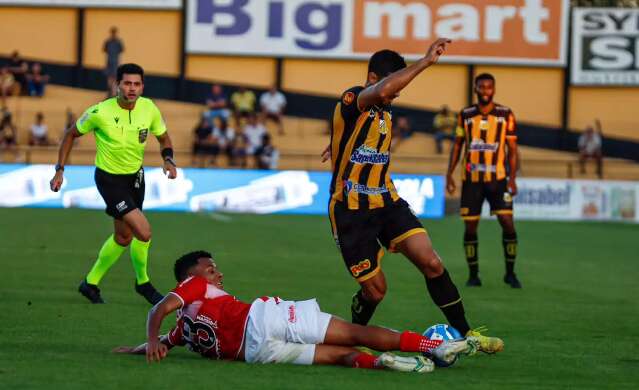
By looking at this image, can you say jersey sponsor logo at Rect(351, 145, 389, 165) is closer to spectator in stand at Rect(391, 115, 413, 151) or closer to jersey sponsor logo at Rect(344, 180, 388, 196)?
jersey sponsor logo at Rect(344, 180, 388, 196)

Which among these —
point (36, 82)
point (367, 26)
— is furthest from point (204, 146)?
point (367, 26)

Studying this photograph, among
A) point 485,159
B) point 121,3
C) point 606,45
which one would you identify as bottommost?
point 485,159

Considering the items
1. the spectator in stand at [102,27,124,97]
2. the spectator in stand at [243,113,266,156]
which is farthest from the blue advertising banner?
the spectator in stand at [102,27,124,97]

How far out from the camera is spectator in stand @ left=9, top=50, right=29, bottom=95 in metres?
35.9

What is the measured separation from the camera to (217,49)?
38.1 m

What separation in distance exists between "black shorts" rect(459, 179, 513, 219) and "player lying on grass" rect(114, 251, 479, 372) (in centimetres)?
621

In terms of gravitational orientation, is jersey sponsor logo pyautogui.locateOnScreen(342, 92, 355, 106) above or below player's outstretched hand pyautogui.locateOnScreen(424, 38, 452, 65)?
below

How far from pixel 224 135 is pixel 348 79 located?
7.06 metres

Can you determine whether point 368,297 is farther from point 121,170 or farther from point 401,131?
point 401,131

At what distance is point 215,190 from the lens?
91.8 feet

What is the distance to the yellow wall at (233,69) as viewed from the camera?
126 ft

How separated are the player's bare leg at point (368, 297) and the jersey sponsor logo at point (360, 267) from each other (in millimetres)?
91

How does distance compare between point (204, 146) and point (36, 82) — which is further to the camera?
point (36, 82)

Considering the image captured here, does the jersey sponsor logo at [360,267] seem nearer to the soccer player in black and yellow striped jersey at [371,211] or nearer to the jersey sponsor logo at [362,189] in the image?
the soccer player in black and yellow striped jersey at [371,211]
